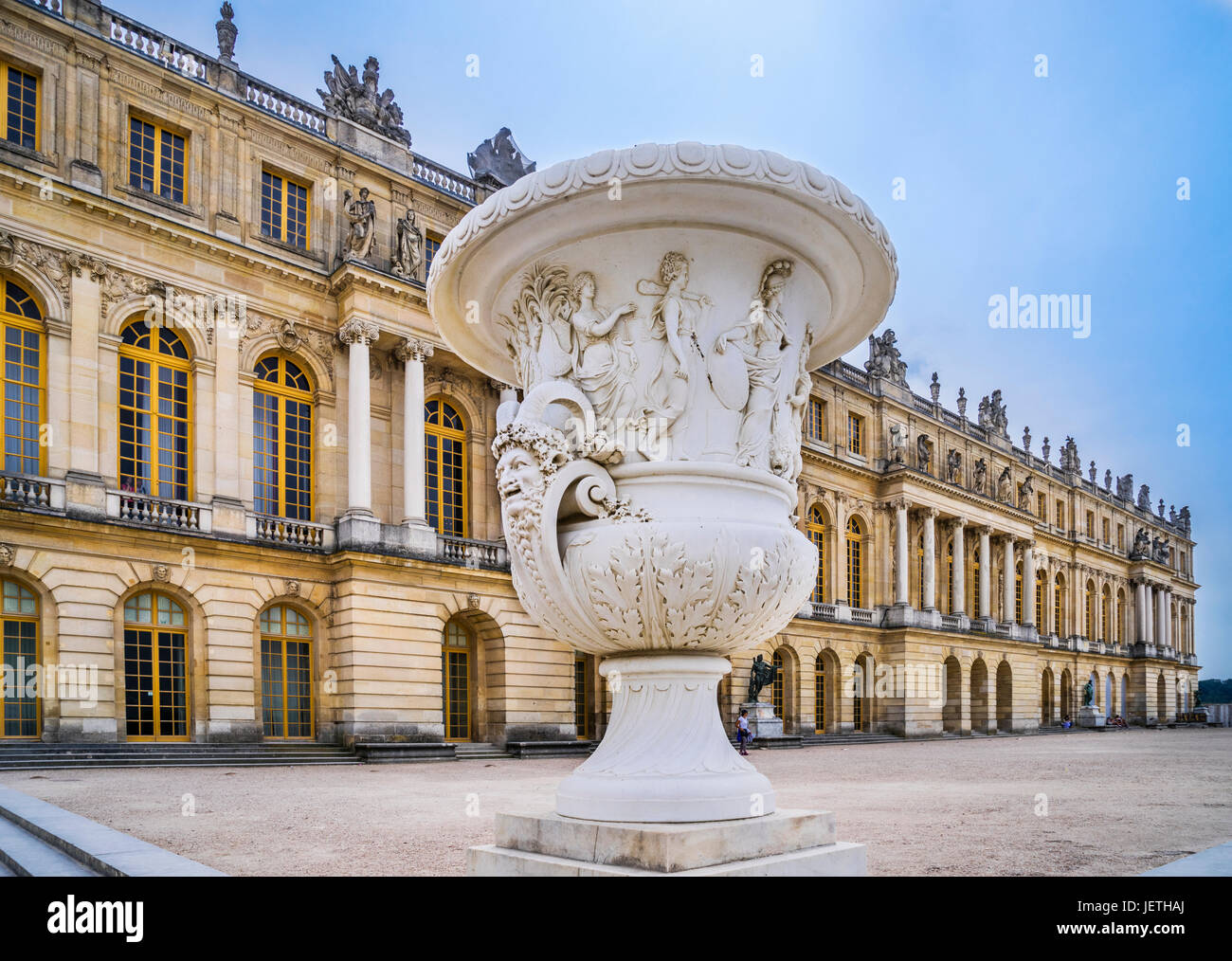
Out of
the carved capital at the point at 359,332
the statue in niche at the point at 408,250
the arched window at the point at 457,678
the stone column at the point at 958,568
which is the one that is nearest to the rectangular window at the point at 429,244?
the statue in niche at the point at 408,250

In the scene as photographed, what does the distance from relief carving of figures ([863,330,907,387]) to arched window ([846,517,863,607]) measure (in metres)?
7.45

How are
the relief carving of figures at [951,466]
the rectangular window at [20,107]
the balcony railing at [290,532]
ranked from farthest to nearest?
the relief carving of figures at [951,466] → the balcony railing at [290,532] → the rectangular window at [20,107]

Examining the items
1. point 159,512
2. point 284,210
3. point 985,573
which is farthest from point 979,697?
point 159,512

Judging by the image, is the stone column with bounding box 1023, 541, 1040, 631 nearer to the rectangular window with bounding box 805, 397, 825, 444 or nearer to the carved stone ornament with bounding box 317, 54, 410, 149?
the rectangular window with bounding box 805, 397, 825, 444

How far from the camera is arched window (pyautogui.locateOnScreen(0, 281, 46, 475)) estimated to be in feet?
66.5

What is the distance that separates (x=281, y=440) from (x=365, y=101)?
32.4 ft

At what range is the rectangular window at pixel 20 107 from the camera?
20.9 metres

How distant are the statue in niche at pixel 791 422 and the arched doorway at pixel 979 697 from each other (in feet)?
167

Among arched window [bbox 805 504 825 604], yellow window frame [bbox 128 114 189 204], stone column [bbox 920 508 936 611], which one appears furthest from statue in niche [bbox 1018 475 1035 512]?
yellow window frame [bbox 128 114 189 204]

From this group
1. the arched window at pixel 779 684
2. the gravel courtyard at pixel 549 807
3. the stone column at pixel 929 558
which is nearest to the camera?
the gravel courtyard at pixel 549 807

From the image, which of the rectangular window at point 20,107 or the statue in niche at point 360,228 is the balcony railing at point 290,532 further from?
the rectangular window at point 20,107

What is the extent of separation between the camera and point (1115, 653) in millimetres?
70188

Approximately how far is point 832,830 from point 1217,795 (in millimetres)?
10487
